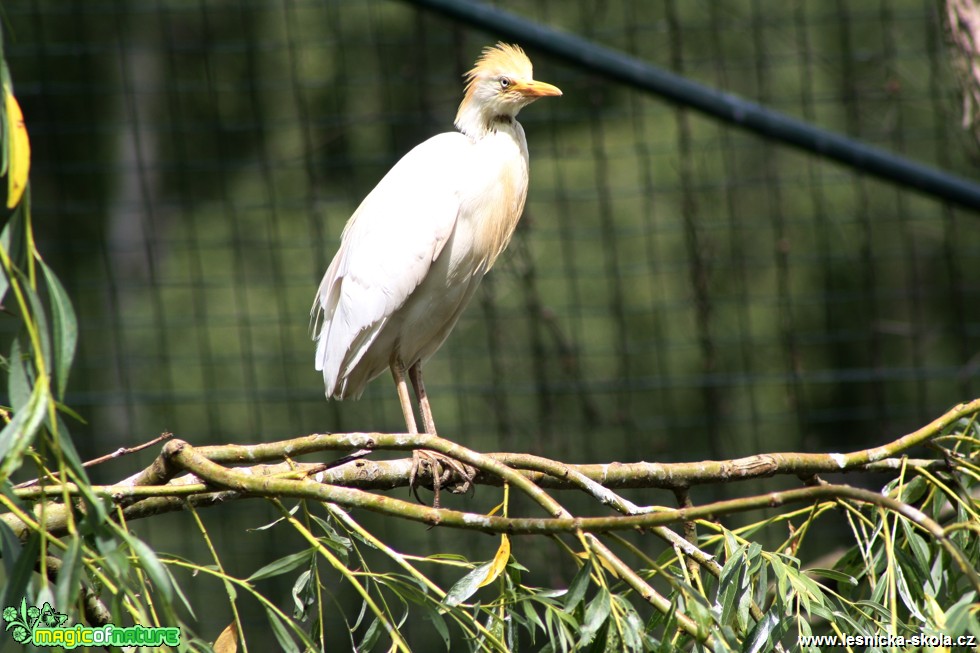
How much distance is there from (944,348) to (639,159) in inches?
56.0

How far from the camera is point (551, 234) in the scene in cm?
339

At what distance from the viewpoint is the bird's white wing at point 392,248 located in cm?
186

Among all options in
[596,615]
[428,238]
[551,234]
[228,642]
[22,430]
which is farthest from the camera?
[551,234]

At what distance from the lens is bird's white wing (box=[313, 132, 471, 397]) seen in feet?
6.10

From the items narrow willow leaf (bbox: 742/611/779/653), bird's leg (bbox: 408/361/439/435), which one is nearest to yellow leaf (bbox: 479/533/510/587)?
narrow willow leaf (bbox: 742/611/779/653)

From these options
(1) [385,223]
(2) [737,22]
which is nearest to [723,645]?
(1) [385,223]

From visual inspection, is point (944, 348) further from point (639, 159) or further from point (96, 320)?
point (96, 320)

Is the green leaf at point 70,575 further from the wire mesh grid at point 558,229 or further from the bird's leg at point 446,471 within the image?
the wire mesh grid at point 558,229

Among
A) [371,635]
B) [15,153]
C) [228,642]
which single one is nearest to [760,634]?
[371,635]

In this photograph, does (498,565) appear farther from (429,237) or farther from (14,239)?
A: (429,237)

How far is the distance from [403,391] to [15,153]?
49.1 inches

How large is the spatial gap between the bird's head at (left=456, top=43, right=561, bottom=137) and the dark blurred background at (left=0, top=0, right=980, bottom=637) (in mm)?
743

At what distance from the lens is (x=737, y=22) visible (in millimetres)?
3230

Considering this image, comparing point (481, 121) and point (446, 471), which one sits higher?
point (481, 121)
